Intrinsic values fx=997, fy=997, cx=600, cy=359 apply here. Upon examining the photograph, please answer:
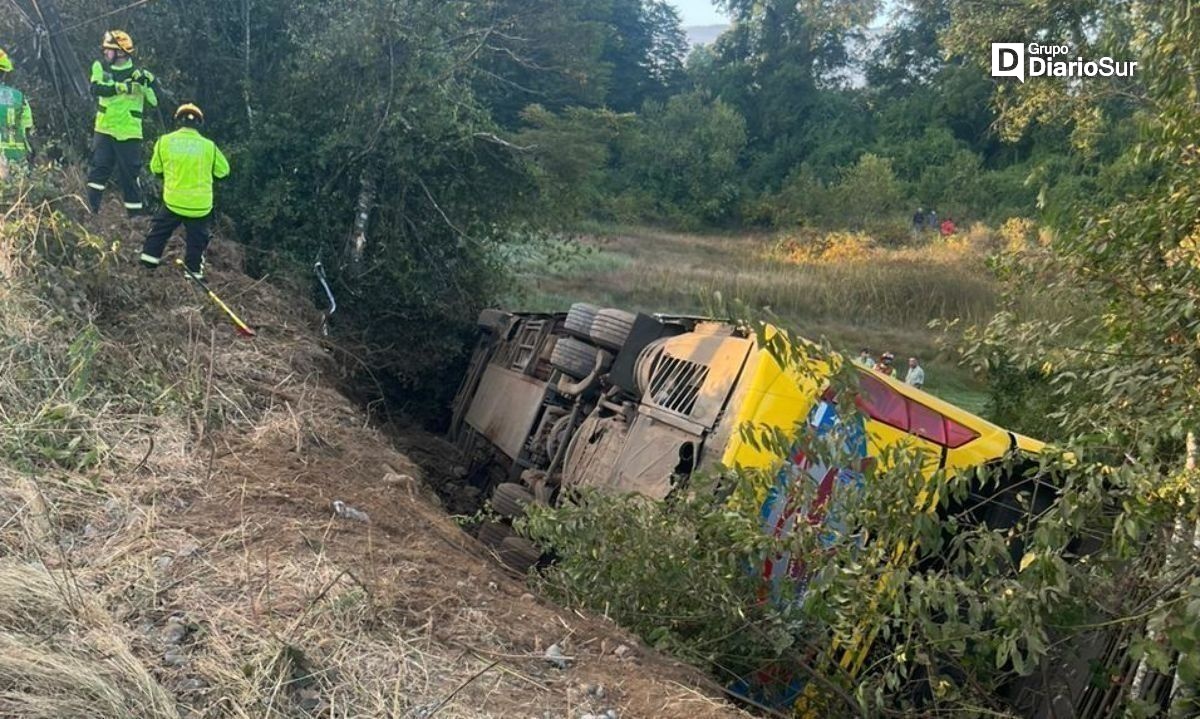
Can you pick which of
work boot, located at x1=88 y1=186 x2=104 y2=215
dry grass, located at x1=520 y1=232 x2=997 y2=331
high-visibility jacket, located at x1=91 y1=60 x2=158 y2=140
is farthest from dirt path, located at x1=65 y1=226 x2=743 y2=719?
dry grass, located at x1=520 y1=232 x2=997 y2=331

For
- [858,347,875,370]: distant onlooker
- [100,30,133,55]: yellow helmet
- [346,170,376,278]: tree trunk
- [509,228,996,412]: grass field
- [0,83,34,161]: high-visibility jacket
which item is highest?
Answer: [100,30,133,55]: yellow helmet

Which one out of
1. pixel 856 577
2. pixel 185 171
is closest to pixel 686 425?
pixel 856 577

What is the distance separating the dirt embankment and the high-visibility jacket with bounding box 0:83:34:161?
3251 mm

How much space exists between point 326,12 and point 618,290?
12.4 meters

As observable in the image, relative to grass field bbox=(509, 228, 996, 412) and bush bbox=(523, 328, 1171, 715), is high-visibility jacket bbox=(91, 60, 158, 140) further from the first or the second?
grass field bbox=(509, 228, 996, 412)

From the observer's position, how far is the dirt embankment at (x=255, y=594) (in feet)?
9.51

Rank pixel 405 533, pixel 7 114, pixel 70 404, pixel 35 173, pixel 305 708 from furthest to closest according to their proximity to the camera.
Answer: pixel 7 114 < pixel 35 173 < pixel 70 404 < pixel 405 533 < pixel 305 708

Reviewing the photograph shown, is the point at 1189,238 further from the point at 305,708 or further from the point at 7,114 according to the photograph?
the point at 7,114

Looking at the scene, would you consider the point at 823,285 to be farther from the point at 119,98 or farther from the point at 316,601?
the point at 316,601

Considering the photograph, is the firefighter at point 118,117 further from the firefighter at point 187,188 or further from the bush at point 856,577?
the bush at point 856,577

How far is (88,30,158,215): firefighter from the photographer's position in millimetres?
8414

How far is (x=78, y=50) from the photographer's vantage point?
10.1 meters

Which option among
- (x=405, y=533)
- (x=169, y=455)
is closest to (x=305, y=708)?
(x=405, y=533)

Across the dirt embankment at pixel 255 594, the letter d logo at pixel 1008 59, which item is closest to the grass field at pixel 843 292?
the letter d logo at pixel 1008 59
